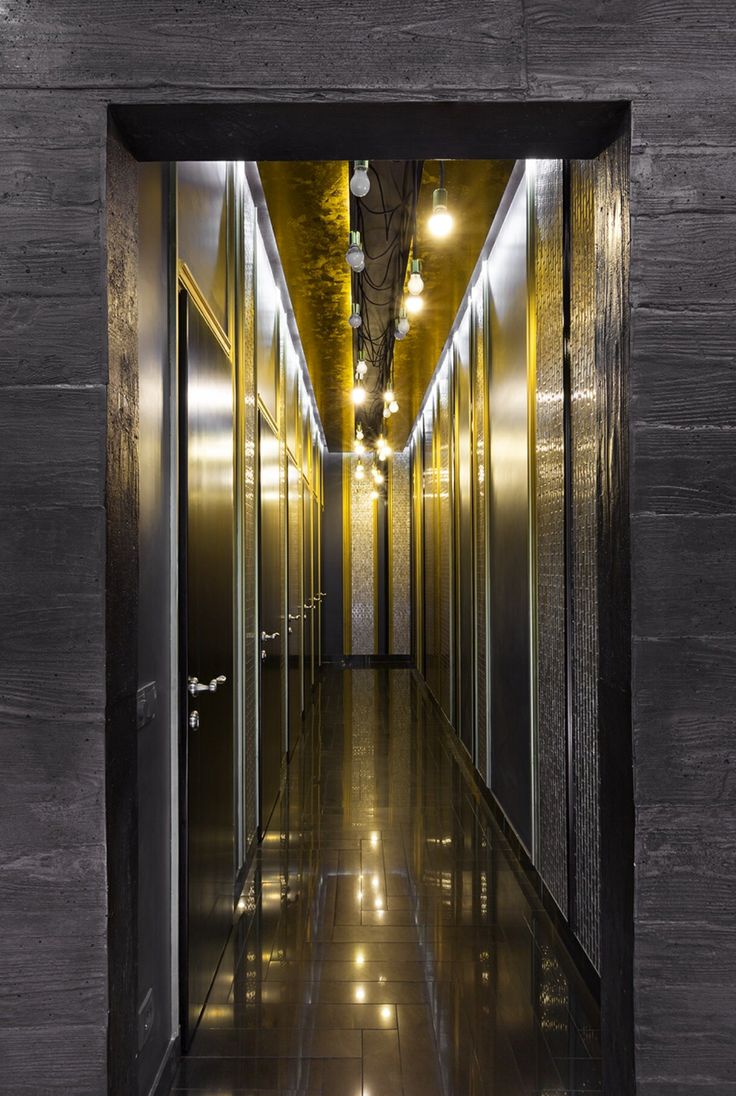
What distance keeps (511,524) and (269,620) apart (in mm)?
1606

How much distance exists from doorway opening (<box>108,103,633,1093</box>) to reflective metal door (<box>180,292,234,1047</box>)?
0.02m

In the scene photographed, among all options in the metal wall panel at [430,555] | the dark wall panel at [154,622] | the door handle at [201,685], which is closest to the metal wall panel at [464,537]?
the metal wall panel at [430,555]

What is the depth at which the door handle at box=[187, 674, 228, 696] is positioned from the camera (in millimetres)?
2610

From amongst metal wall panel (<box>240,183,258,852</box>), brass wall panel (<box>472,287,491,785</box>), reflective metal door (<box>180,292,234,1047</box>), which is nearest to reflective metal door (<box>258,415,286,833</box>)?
metal wall panel (<box>240,183,258,852</box>)

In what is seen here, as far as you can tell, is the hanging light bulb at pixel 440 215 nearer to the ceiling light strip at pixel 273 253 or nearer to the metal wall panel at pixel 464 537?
the ceiling light strip at pixel 273 253

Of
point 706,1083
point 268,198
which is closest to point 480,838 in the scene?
point 706,1083

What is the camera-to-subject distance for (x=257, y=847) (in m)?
4.37

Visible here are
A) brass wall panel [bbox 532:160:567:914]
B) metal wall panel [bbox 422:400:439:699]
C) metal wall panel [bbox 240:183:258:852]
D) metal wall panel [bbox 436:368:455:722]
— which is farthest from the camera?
metal wall panel [bbox 422:400:439:699]

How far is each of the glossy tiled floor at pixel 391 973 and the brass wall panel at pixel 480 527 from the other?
0.58 meters

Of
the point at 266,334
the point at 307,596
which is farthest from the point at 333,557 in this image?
the point at 266,334

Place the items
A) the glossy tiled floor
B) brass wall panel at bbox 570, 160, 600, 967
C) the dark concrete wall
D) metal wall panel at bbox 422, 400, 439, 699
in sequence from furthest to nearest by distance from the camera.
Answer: metal wall panel at bbox 422, 400, 439, 699, brass wall panel at bbox 570, 160, 600, 967, the glossy tiled floor, the dark concrete wall

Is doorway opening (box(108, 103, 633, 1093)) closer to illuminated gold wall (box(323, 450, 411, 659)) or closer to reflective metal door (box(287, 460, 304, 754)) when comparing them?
reflective metal door (box(287, 460, 304, 754))

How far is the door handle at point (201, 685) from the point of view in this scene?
261 centimetres

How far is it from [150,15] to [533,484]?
2.68 meters
